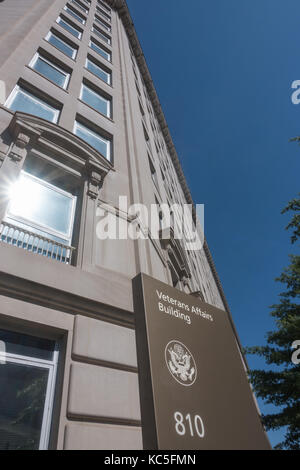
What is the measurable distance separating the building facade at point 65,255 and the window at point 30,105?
5 centimetres

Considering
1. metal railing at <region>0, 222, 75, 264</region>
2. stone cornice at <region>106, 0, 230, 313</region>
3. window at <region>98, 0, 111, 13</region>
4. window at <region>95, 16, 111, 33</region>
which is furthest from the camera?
stone cornice at <region>106, 0, 230, 313</region>

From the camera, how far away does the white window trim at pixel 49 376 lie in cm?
→ 392

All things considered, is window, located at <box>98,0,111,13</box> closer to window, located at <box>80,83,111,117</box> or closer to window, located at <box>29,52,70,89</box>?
window, located at <box>29,52,70,89</box>

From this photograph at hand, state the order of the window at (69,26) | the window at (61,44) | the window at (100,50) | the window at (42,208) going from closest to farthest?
the window at (42,208), the window at (61,44), the window at (69,26), the window at (100,50)

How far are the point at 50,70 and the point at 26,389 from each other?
40.7ft

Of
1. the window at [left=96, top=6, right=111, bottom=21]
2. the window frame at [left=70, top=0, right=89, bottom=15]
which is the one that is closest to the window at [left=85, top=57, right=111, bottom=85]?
the window frame at [left=70, top=0, right=89, bottom=15]

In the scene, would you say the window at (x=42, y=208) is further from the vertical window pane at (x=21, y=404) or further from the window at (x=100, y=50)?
the window at (x=100, y=50)

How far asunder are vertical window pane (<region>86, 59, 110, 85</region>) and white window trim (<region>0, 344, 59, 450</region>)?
14452mm

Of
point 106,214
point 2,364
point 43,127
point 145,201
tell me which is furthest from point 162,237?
point 2,364

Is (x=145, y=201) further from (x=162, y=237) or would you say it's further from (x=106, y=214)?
(x=106, y=214)

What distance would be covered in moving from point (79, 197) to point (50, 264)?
2.90 meters

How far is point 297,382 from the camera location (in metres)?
9.65

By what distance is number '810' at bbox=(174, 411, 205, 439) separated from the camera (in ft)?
7.72

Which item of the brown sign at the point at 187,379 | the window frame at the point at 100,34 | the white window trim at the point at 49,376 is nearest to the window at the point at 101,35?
the window frame at the point at 100,34
